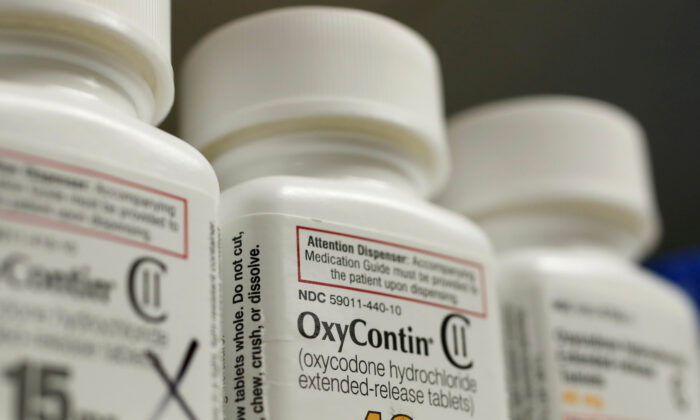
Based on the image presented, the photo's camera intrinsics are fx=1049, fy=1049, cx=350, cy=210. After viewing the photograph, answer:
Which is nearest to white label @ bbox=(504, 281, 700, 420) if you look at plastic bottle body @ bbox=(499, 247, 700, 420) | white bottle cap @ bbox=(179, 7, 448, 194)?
plastic bottle body @ bbox=(499, 247, 700, 420)

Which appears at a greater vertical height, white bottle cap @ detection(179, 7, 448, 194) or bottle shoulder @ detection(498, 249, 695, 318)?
white bottle cap @ detection(179, 7, 448, 194)

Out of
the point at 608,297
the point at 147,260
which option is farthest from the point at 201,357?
the point at 608,297

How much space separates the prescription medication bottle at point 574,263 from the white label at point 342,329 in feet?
0.26

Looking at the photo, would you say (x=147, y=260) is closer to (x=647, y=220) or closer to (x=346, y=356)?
(x=346, y=356)

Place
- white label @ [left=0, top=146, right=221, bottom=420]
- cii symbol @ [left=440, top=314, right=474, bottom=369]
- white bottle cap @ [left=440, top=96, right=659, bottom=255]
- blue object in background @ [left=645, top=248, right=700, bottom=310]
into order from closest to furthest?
1. white label @ [left=0, top=146, right=221, bottom=420]
2. cii symbol @ [left=440, top=314, right=474, bottom=369]
3. white bottle cap @ [left=440, top=96, right=659, bottom=255]
4. blue object in background @ [left=645, top=248, right=700, bottom=310]

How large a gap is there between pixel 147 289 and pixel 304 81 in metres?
0.14

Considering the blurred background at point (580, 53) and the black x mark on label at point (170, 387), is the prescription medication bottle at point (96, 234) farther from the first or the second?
the blurred background at point (580, 53)

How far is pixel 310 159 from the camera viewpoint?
446 mm

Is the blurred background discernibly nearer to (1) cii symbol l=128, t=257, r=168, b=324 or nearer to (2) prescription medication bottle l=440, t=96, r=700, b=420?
(2) prescription medication bottle l=440, t=96, r=700, b=420

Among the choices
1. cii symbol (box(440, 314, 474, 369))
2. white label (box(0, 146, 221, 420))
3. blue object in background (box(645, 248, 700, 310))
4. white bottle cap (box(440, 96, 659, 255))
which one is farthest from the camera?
blue object in background (box(645, 248, 700, 310))

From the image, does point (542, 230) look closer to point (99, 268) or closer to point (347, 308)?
point (347, 308)

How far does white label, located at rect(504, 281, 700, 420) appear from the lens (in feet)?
1.66

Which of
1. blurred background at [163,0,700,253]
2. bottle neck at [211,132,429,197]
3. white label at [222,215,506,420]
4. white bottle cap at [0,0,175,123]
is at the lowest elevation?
white label at [222,215,506,420]

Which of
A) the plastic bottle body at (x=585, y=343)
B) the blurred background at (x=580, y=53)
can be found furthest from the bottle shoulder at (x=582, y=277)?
the blurred background at (x=580, y=53)
